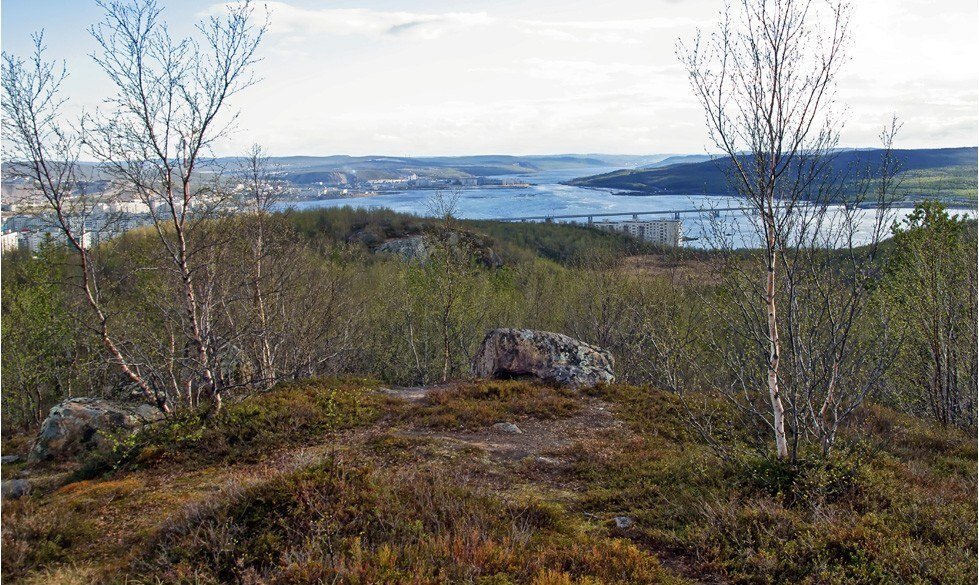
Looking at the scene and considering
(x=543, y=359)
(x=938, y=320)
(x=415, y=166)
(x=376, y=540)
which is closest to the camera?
(x=376, y=540)

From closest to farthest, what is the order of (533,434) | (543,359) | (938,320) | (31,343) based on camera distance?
(533,434)
(938,320)
(543,359)
(31,343)

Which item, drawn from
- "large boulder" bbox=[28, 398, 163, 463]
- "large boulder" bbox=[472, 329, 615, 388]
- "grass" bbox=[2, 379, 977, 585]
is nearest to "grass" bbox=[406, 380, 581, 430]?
"large boulder" bbox=[472, 329, 615, 388]

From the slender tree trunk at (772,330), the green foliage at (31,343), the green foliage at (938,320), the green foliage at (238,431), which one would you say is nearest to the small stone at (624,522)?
the slender tree trunk at (772,330)

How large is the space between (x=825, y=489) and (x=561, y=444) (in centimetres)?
458

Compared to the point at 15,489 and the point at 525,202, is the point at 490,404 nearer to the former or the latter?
the point at 15,489

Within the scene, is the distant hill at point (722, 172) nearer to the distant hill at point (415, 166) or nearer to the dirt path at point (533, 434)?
the dirt path at point (533, 434)

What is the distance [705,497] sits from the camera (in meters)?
7.41

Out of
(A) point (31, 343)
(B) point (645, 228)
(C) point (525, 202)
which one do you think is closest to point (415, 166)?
(C) point (525, 202)

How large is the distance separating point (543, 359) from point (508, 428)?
13.9 feet

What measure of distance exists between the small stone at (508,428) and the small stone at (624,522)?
13.7 feet

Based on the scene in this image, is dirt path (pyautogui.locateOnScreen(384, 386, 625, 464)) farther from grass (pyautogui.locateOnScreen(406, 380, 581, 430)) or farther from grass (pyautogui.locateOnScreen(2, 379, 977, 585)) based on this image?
grass (pyautogui.locateOnScreen(2, 379, 977, 585))

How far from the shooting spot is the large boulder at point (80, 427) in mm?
10453

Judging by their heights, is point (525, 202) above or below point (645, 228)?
above

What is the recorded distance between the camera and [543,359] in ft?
50.9
